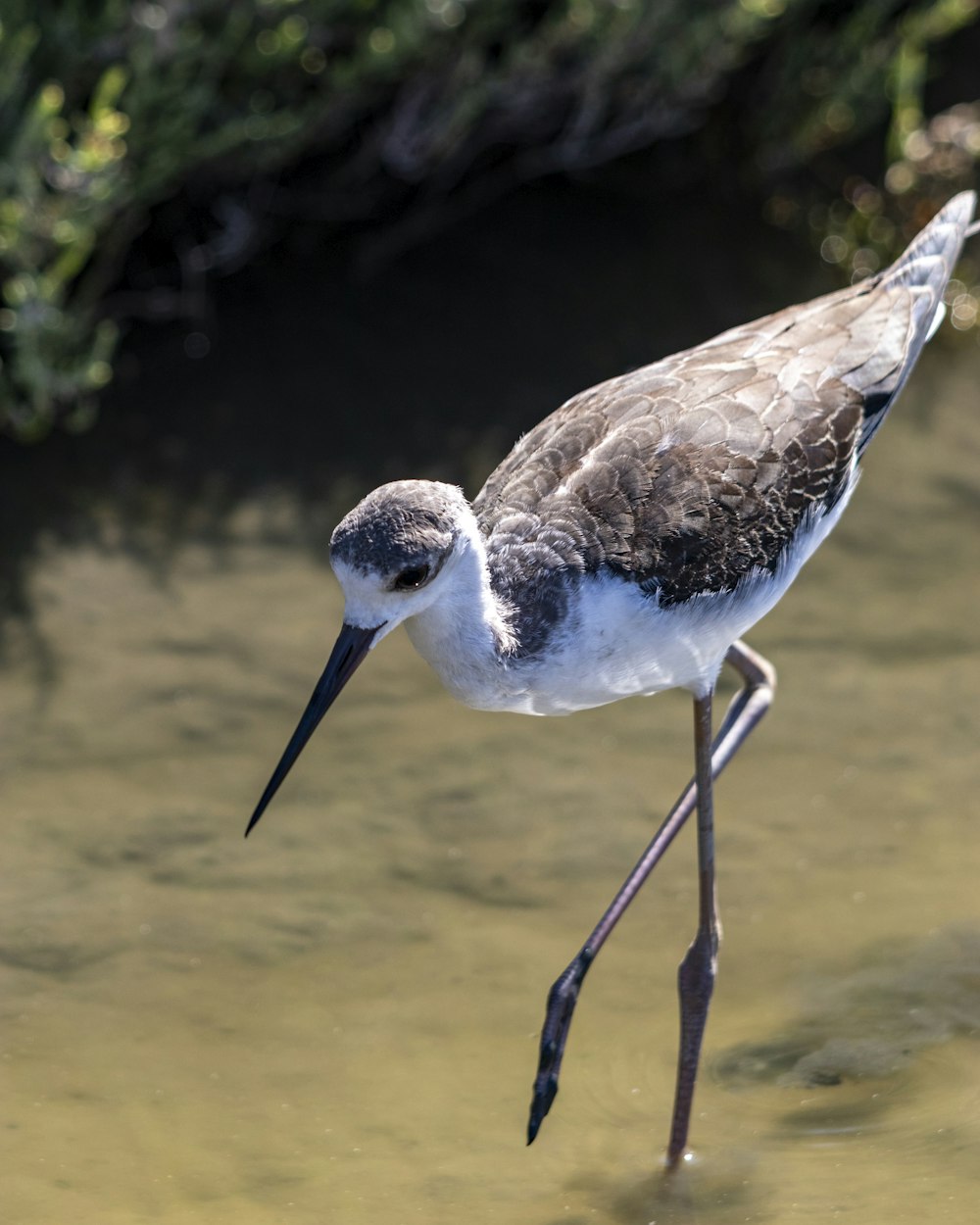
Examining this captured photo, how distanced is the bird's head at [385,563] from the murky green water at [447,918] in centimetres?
98

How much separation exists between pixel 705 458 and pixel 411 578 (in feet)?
2.88

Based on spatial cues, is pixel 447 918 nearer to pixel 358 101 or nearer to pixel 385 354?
pixel 385 354

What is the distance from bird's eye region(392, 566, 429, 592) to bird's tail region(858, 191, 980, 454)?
148 cm

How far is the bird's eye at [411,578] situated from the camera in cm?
310

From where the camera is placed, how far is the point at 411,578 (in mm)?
3119

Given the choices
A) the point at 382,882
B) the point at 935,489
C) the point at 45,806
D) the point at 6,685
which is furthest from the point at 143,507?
the point at 935,489

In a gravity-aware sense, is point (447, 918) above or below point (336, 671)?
below

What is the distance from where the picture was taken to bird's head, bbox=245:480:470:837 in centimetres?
307

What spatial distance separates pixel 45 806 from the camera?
4598 mm

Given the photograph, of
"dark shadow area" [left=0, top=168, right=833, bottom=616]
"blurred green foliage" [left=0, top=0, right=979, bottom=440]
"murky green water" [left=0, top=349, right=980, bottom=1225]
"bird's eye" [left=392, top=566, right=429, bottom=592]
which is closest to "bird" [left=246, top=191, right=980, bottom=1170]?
"bird's eye" [left=392, top=566, right=429, bottom=592]

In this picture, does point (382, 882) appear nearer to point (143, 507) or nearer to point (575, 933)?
point (575, 933)

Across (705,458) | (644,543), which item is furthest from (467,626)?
(705,458)

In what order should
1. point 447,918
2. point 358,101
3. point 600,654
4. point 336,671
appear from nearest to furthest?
point 336,671
point 600,654
point 447,918
point 358,101

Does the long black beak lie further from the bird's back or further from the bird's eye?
the bird's back
